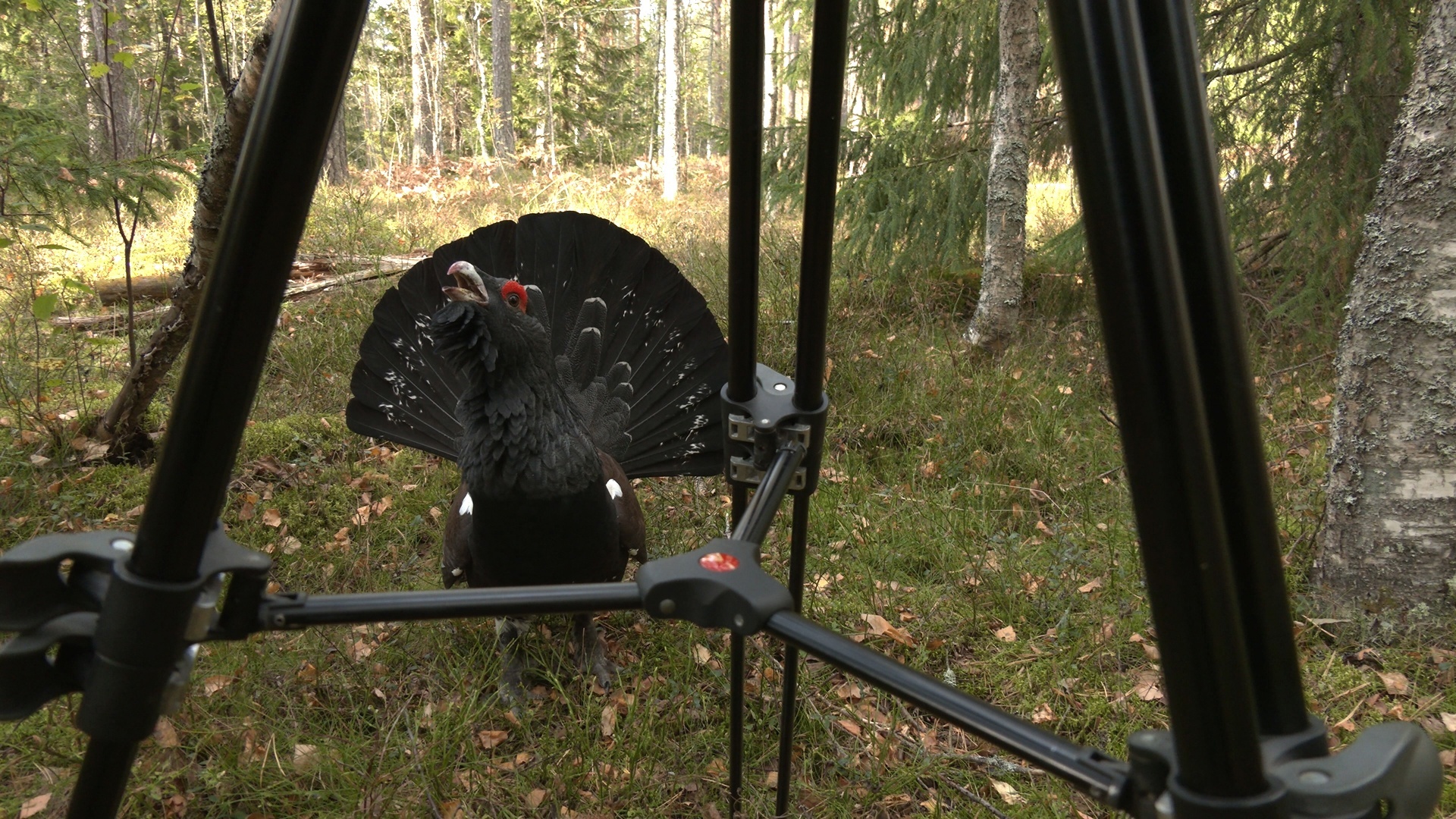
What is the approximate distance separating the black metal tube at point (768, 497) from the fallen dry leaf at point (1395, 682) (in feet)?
7.07

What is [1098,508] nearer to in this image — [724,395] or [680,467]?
[680,467]

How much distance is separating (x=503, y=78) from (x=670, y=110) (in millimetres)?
3429

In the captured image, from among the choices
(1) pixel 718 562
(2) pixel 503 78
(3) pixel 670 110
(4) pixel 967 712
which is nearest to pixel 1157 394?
(4) pixel 967 712

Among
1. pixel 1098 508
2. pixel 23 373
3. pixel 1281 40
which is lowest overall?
pixel 1098 508

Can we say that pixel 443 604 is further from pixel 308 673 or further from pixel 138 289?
pixel 138 289

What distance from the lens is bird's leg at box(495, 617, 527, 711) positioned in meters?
2.52

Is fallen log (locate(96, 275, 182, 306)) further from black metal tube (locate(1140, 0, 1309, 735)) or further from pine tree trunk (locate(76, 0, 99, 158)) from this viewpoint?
black metal tube (locate(1140, 0, 1309, 735))

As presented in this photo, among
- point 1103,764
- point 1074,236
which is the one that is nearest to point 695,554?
point 1103,764

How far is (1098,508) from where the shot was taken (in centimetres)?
336

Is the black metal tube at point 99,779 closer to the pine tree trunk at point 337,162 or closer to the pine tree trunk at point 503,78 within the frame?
the pine tree trunk at point 337,162

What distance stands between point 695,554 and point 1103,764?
0.43m

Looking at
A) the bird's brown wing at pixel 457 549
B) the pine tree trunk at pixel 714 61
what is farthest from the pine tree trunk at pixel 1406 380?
the pine tree trunk at pixel 714 61

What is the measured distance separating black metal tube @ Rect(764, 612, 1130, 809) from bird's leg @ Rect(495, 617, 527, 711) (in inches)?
77.4

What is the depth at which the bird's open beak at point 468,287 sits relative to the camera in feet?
7.71
